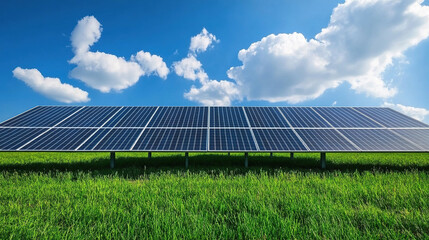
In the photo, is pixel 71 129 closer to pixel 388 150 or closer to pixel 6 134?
pixel 6 134

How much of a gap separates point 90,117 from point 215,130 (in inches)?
404

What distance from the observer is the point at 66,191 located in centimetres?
681

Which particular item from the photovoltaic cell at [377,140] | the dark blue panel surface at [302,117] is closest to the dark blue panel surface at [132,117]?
the dark blue panel surface at [302,117]

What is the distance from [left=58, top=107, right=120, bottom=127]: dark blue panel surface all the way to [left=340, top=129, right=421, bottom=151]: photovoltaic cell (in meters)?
17.1

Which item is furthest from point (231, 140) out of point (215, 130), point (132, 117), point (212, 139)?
point (132, 117)

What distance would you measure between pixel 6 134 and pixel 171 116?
34.3 feet

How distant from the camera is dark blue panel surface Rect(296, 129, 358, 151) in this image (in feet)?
36.9

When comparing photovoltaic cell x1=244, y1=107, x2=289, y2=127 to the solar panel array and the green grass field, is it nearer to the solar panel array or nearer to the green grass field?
the solar panel array

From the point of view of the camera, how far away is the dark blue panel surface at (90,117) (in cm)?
1436

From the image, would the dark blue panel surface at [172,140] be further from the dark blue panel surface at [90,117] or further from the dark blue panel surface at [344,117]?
the dark blue panel surface at [344,117]

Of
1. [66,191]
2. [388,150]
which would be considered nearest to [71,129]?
[66,191]

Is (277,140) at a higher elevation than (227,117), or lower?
lower

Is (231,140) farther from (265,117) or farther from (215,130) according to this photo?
(265,117)

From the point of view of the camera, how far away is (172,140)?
39.5 feet
